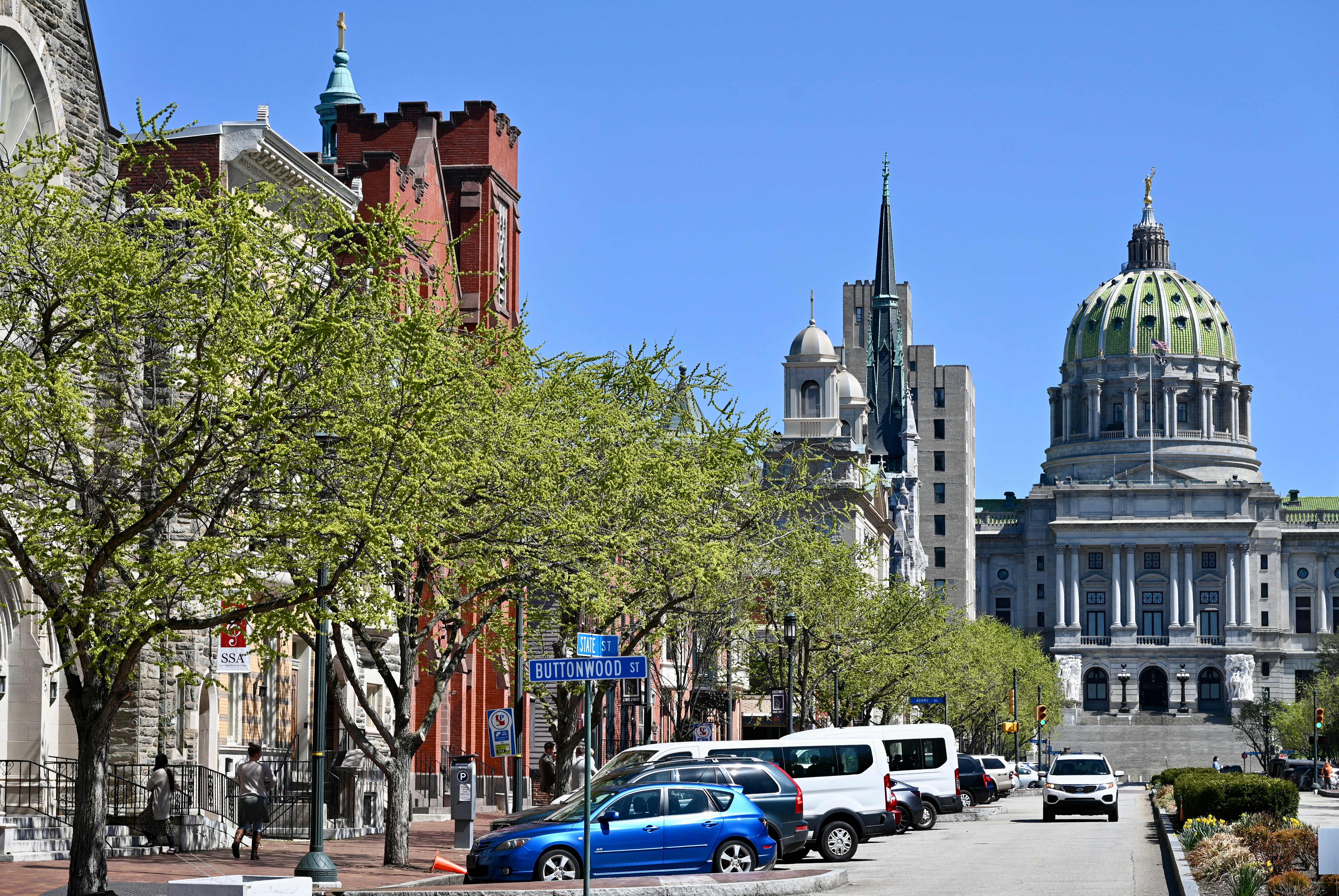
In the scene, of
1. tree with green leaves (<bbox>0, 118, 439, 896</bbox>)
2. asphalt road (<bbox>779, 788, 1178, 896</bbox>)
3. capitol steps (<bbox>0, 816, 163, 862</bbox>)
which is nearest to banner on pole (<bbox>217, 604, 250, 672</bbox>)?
capitol steps (<bbox>0, 816, 163, 862</bbox>)

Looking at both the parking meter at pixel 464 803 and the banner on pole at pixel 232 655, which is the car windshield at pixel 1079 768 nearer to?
the parking meter at pixel 464 803

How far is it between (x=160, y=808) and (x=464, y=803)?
517 cm

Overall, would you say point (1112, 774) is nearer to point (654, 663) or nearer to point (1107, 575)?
point (654, 663)

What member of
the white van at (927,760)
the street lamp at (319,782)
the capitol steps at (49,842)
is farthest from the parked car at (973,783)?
the street lamp at (319,782)

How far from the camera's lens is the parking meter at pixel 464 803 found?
3197 cm

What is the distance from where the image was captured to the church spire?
18950 centimetres

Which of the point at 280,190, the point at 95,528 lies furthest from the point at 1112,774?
the point at 95,528

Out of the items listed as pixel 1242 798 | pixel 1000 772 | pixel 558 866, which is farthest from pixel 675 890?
pixel 1000 772

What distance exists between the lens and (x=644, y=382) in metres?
37.7

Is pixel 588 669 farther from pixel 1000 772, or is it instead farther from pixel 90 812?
pixel 1000 772

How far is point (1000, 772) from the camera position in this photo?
234 ft

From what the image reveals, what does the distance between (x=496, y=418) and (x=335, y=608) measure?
25.1ft

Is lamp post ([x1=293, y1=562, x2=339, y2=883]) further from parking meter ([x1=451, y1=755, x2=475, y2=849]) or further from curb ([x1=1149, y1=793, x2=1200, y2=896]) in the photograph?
curb ([x1=1149, y1=793, x2=1200, y2=896])

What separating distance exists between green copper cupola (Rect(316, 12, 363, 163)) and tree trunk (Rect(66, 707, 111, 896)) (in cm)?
4696
